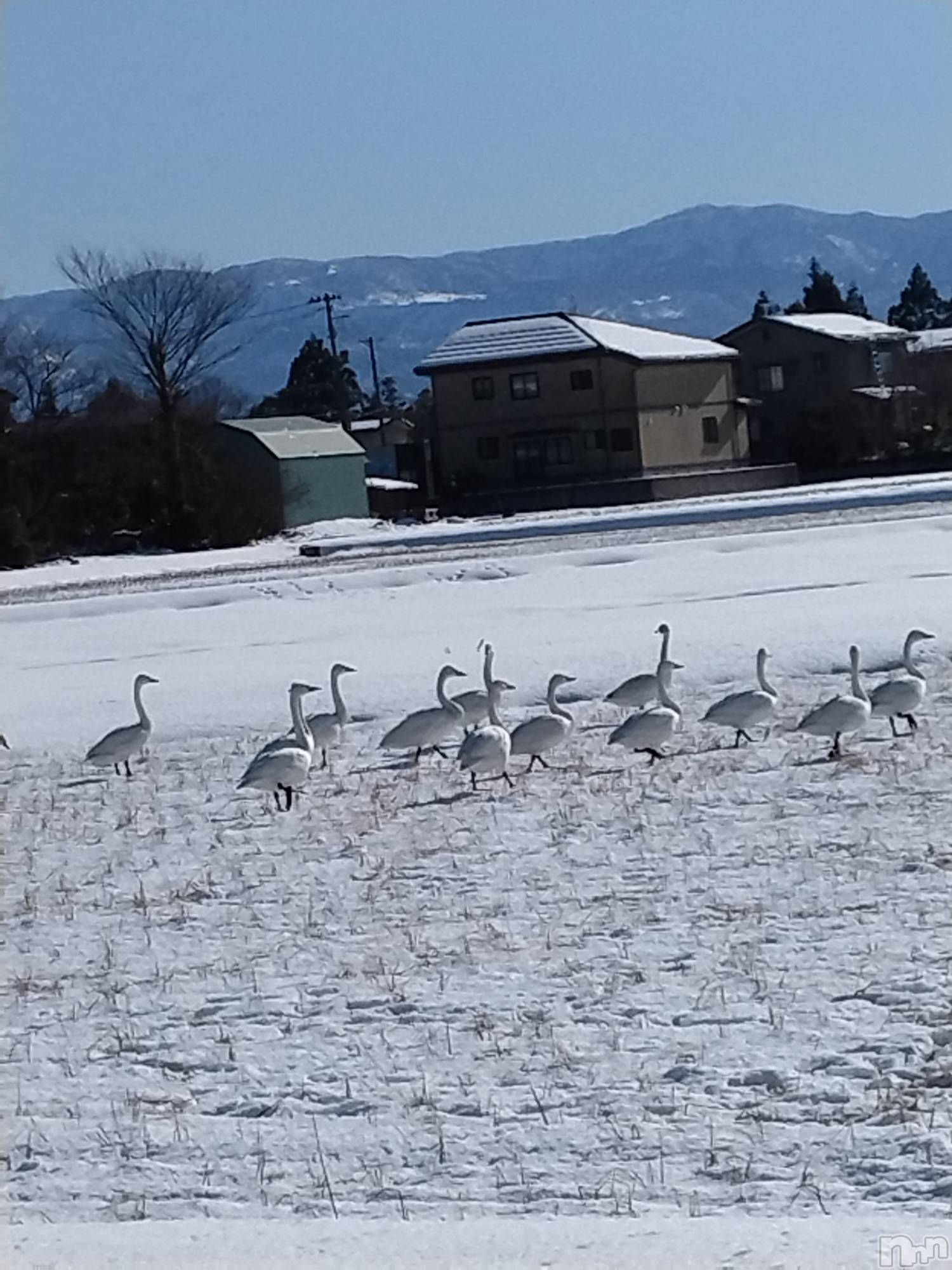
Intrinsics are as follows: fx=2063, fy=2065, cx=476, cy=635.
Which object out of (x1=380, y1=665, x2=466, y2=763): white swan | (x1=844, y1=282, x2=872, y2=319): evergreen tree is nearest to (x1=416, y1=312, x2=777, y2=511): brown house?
(x1=844, y1=282, x2=872, y2=319): evergreen tree

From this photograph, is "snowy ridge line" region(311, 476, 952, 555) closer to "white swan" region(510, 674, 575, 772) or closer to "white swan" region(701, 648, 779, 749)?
"white swan" region(701, 648, 779, 749)

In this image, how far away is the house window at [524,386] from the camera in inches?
2530

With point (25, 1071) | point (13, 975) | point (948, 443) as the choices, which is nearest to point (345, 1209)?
point (25, 1071)

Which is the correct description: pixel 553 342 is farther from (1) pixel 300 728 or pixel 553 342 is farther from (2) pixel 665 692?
(1) pixel 300 728

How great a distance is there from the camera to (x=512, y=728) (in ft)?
51.4

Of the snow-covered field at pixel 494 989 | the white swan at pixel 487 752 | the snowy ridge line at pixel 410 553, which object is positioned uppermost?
the snowy ridge line at pixel 410 553

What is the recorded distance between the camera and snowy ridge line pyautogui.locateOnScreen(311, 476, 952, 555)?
39.0 m

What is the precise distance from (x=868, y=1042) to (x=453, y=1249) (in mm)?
2289

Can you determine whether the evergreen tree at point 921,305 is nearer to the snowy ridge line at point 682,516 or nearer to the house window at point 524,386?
the house window at point 524,386

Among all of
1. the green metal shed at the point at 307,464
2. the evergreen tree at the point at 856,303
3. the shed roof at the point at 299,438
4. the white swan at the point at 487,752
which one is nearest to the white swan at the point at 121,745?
the white swan at the point at 487,752

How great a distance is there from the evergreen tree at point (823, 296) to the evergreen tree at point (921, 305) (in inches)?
449

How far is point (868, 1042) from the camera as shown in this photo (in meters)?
7.90

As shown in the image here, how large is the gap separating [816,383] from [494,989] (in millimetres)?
65117

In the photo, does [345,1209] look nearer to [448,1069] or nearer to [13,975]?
[448,1069]
